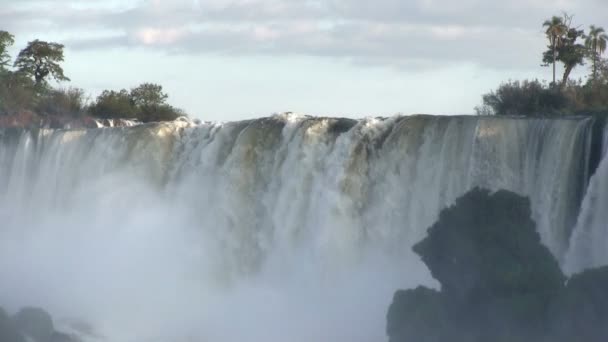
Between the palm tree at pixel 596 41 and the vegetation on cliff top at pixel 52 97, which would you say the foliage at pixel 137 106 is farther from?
the palm tree at pixel 596 41

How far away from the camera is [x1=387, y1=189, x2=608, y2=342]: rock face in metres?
18.7

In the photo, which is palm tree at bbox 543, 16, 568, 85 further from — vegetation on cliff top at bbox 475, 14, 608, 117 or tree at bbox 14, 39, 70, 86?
tree at bbox 14, 39, 70, 86

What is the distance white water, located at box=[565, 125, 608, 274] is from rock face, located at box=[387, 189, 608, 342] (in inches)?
70.2

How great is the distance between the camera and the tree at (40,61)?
223 feet

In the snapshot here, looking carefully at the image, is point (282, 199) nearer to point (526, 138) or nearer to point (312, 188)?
point (312, 188)

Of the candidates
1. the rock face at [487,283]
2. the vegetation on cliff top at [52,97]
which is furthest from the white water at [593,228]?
the vegetation on cliff top at [52,97]

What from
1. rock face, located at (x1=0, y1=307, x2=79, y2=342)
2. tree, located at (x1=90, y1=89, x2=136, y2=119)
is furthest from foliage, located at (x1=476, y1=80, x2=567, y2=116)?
tree, located at (x1=90, y1=89, x2=136, y2=119)

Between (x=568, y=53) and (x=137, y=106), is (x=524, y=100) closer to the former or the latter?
(x=568, y=53)

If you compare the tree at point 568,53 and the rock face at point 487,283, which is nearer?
the rock face at point 487,283

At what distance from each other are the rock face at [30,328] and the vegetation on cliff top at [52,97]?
102 feet

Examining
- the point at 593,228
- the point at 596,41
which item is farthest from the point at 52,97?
the point at 593,228

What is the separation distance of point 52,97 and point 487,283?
48866 mm

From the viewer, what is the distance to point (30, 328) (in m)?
27.3

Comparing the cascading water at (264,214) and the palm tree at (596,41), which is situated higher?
the palm tree at (596,41)
